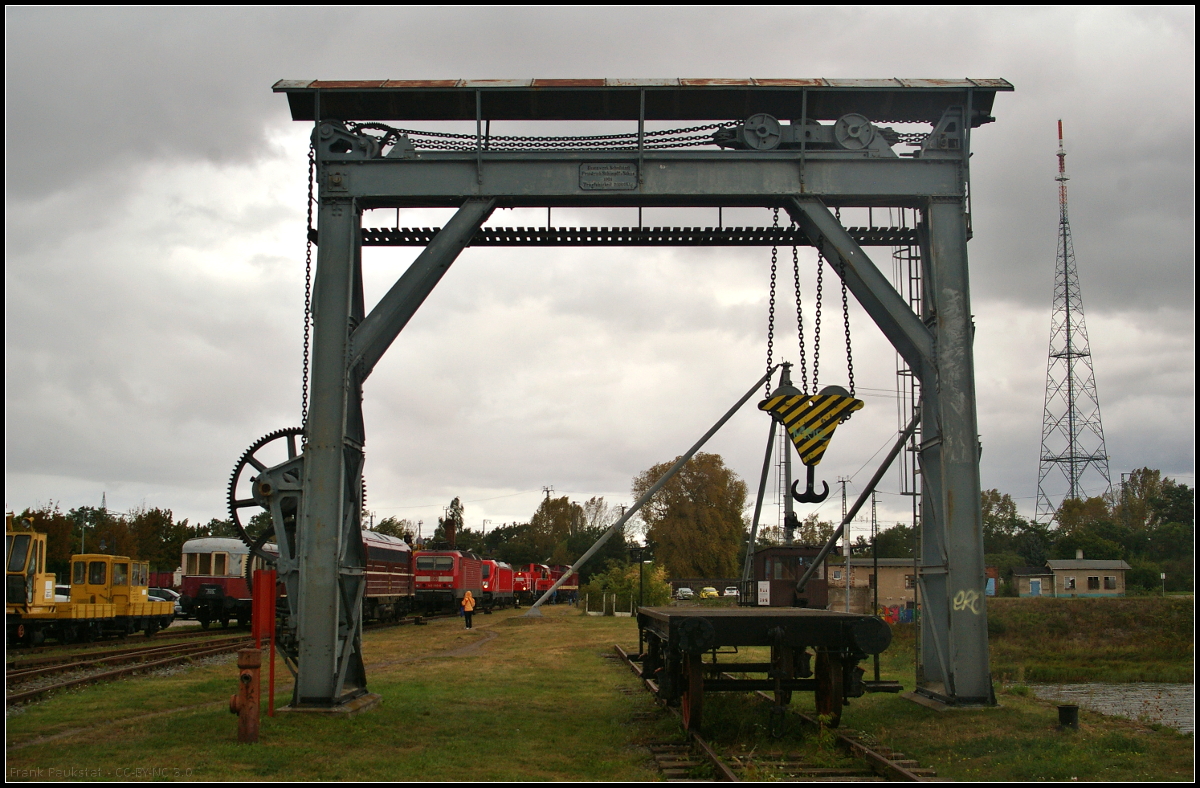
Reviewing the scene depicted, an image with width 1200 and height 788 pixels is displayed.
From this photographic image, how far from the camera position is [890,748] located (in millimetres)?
9023

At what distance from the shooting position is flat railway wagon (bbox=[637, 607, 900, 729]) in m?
8.91

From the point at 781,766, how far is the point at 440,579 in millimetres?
32271

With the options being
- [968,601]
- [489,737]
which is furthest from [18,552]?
[968,601]

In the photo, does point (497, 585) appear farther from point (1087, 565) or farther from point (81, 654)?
point (1087, 565)

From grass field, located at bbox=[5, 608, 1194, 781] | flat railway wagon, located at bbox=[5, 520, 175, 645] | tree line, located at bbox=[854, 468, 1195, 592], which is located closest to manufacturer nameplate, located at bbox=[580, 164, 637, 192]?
grass field, located at bbox=[5, 608, 1194, 781]

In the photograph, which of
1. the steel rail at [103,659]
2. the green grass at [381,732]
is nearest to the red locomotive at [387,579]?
the steel rail at [103,659]

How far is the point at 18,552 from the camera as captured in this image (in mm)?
22078

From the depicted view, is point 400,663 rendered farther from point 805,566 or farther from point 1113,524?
point 1113,524

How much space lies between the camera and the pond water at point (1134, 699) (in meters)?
16.9

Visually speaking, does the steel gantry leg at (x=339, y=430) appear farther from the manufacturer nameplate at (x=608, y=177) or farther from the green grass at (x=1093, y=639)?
the green grass at (x=1093, y=639)

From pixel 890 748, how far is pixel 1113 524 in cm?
7659

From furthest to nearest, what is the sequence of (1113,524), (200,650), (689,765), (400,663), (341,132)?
(1113,524), (200,650), (400,663), (341,132), (689,765)

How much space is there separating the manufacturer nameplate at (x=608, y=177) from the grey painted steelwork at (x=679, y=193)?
0.02 meters

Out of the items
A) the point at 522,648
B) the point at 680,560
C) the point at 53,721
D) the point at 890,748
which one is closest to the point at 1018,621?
the point at 680,560
